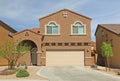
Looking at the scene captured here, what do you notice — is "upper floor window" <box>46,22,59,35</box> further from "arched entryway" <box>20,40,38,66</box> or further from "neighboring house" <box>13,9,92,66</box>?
"arched entryway" <box>20,40,38,66</box>

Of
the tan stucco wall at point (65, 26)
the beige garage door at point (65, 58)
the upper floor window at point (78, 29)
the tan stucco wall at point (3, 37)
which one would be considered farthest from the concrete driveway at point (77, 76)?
the upper floor window at point (78, 29)

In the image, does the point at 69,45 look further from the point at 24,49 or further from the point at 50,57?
the point at 24,49

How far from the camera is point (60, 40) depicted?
3809cm

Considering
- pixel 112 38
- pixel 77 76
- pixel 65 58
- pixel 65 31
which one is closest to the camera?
pixel 77 76

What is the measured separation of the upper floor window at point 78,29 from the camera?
38.3m

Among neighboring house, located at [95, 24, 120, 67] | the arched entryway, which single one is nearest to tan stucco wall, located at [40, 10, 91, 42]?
the arched entryway

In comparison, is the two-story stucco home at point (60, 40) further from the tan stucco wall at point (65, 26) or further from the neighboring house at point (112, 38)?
the neighboring house at point (112, 38)

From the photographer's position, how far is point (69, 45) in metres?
37.9

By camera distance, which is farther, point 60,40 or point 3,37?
point 60,40

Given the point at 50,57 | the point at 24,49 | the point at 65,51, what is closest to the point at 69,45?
the point at 65,51

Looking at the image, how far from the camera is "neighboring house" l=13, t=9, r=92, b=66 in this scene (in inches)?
1467

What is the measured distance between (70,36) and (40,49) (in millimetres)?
5037

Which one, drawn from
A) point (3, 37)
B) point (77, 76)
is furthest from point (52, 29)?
point (77, 76)

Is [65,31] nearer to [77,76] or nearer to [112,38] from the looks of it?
[112,38]
